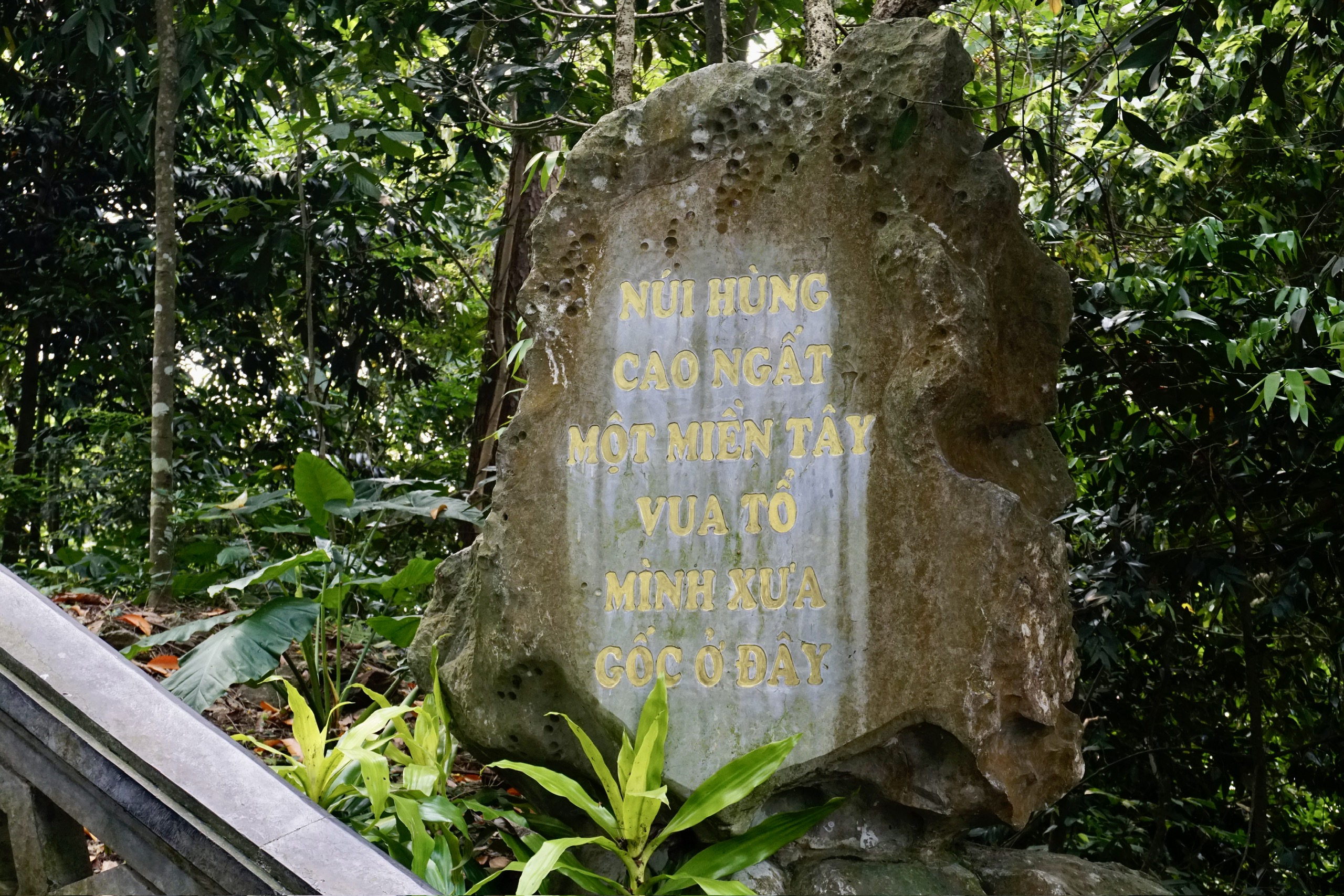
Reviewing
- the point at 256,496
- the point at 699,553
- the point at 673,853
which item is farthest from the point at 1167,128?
the point at 256,496

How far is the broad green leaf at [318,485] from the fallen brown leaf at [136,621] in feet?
2.85

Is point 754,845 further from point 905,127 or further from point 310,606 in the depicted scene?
point 905,127

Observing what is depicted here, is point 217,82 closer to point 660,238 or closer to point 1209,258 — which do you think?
point 660,238

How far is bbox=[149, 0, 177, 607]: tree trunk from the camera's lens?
5.42m

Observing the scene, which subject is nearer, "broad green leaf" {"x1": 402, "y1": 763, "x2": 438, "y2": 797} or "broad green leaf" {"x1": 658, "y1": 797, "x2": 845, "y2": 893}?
"broad green leaf" {"x1": 658, "y1": 797, "x2": 845, "y2": 893}

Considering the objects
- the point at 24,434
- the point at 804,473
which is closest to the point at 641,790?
the point at 804,473

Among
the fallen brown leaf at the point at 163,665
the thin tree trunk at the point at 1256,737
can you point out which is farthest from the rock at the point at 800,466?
the thin tree trunk at the point at 1256,737

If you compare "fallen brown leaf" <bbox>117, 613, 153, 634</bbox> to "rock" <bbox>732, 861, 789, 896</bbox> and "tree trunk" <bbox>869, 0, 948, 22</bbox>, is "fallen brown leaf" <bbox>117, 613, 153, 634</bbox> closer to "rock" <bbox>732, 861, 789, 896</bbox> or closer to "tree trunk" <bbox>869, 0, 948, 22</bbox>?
"rock" <bbox>732, 861, 789, 896</bbox>

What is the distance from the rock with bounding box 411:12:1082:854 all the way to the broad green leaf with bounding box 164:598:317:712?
24.1 inches

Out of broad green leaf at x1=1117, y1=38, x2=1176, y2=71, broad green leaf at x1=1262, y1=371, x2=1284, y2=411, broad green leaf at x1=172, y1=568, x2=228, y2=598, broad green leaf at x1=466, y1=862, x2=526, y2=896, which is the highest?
broad green leaf at x1=1117, y1=38, x2=1176, y2=71

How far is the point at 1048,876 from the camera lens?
133 inches

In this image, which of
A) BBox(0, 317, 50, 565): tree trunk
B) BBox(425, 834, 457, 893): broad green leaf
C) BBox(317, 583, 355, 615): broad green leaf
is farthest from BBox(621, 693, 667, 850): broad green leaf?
BBox(0, 317, 50, 565): tree trunk

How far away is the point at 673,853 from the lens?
346 cm

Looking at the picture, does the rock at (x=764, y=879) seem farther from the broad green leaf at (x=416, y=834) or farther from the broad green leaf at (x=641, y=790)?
the broad green leaf at (x=416, y=834)
